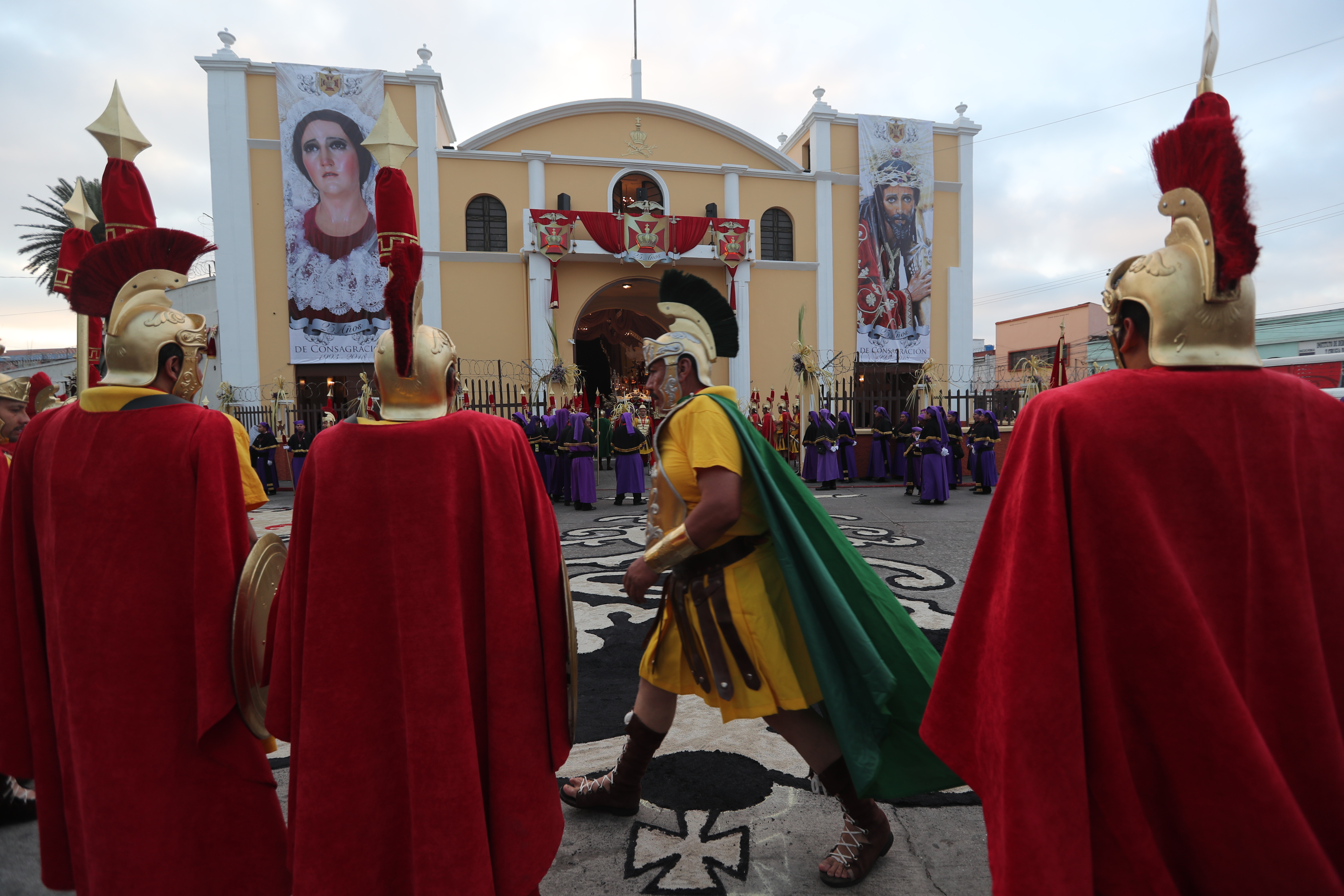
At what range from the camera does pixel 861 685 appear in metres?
2.12

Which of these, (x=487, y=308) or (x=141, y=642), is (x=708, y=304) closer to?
(x=141, y=642)

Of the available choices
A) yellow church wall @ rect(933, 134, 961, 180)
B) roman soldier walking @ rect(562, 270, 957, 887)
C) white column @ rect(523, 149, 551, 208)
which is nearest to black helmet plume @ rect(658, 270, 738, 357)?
roman soldier walking @ rect(562, 270, 957, 887)

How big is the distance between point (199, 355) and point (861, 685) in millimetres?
2263

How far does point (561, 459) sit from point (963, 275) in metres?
15.0

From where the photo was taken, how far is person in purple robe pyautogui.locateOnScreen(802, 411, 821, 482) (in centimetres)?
1355

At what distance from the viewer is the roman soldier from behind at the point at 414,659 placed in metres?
1.69

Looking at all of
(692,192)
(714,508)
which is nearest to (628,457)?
(714,508)

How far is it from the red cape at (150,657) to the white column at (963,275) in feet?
69.3

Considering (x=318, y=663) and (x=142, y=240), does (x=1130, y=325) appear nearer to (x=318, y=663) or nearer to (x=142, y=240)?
(x=318, y=663)

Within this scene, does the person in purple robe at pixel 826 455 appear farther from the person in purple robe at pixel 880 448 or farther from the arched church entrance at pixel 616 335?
the arched church entrance at pixel 616 335

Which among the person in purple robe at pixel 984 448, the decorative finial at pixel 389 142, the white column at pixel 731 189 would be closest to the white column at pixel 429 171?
the white column at pixel 731 189

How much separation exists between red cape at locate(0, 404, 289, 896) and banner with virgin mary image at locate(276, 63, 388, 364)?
52.1 ft

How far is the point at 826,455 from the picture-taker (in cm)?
1349

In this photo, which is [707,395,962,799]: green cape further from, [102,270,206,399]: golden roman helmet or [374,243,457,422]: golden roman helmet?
[102,270,206,399]: golden roman helmet
